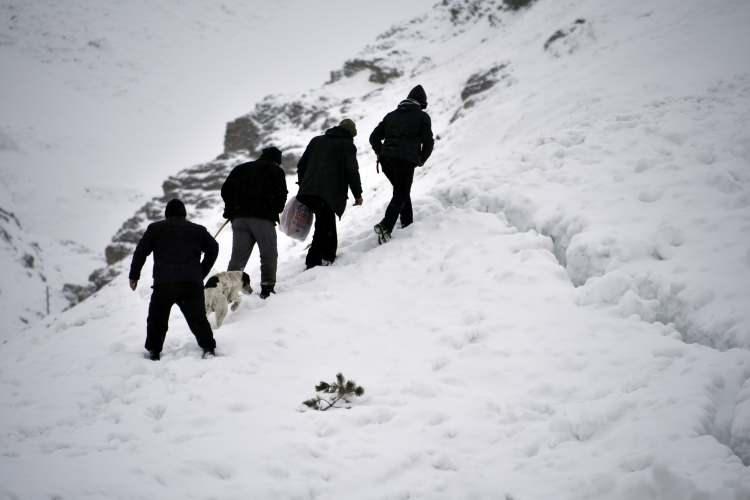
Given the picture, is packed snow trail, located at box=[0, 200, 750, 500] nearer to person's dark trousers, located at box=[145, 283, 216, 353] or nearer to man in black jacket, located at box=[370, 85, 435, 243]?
person's dark trousers, located at box=[145, 283, 216, 353]

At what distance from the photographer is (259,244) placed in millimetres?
7379

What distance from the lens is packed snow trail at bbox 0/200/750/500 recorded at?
3.02 m

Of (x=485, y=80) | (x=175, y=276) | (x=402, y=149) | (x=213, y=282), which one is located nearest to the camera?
(x=175, y=276)

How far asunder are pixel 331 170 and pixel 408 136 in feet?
5.16

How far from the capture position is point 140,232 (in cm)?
4991

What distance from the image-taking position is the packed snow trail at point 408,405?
3.02 metres

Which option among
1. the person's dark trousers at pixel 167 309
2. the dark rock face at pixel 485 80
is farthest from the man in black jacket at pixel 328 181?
the dark rock face at pixel 485 80

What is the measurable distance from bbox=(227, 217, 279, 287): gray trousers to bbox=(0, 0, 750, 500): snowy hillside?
0.41 m

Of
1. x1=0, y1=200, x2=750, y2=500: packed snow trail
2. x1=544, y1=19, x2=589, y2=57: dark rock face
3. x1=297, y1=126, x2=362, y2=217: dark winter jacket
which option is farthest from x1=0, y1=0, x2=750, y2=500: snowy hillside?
x1=544, y1=19, x2=589, y2=57: dark rock face

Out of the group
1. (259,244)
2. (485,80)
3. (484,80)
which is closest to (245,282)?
Answer: (259,244)

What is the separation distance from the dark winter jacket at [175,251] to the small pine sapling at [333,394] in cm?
254

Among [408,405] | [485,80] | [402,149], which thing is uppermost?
[402,149]

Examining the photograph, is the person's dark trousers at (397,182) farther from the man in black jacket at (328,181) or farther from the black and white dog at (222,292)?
the black and white dog at (222,292)

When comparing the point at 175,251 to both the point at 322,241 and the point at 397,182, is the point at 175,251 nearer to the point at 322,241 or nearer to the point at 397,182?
the point at 322,241
